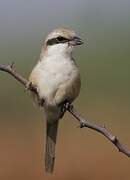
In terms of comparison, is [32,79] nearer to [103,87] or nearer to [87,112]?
[87,112]

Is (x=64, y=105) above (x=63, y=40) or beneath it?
beneath

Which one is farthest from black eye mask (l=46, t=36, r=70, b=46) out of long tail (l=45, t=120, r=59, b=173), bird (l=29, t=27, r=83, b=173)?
long tail (l=45, t=120, r=59, b=173)

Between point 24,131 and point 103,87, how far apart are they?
1541mm

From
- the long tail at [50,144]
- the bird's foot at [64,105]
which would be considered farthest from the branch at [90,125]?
the long tail at [50,144]

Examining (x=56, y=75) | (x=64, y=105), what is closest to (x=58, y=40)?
(x=56, y=75)

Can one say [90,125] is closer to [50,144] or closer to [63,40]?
[63,40]

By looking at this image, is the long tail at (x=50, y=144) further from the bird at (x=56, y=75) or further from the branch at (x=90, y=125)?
the branch at (x=90, y=125)

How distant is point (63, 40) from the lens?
24.4 ft

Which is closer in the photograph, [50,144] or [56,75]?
[56,75]

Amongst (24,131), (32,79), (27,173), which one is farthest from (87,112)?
(32,79)

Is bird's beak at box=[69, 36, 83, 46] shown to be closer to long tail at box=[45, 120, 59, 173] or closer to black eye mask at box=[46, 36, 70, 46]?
black eye mask at box=[46, 36, 70, 46]

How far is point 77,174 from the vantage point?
12.4 m

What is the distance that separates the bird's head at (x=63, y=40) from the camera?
7391 millimetres

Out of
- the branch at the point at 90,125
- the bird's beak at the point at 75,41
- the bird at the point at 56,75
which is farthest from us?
the bird at the point at 56,75
